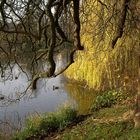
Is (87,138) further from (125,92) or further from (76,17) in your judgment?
(125,92)

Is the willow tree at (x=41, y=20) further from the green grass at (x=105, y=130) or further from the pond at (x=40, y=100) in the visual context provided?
the pond at (x=40, y=100)

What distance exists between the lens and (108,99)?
1166 centimetres

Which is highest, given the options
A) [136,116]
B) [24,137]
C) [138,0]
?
[138,0]

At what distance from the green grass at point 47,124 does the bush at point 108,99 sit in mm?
1525

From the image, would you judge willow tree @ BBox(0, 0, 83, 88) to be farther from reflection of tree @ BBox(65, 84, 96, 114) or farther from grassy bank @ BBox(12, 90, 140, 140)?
reflection of tree @ BBox(65, 84, 96, 114)

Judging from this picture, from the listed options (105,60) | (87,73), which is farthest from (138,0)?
(87,73)

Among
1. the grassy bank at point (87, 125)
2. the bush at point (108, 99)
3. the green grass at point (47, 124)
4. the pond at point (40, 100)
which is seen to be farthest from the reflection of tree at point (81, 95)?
the green grass at point (47, 124)

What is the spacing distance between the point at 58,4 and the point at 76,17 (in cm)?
67

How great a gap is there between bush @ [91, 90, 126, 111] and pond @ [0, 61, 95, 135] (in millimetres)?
614

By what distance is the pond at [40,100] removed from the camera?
1269cm

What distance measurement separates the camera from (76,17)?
487cm

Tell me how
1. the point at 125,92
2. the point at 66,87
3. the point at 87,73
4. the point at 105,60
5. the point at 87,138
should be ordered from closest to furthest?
1. the point at 87,138
2. the point at 125,92
3. the point at 105,60
4. the point at 87,73
5. the point at 66,87

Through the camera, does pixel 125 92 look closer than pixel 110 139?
No

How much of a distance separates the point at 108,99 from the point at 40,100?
16.9 ft
